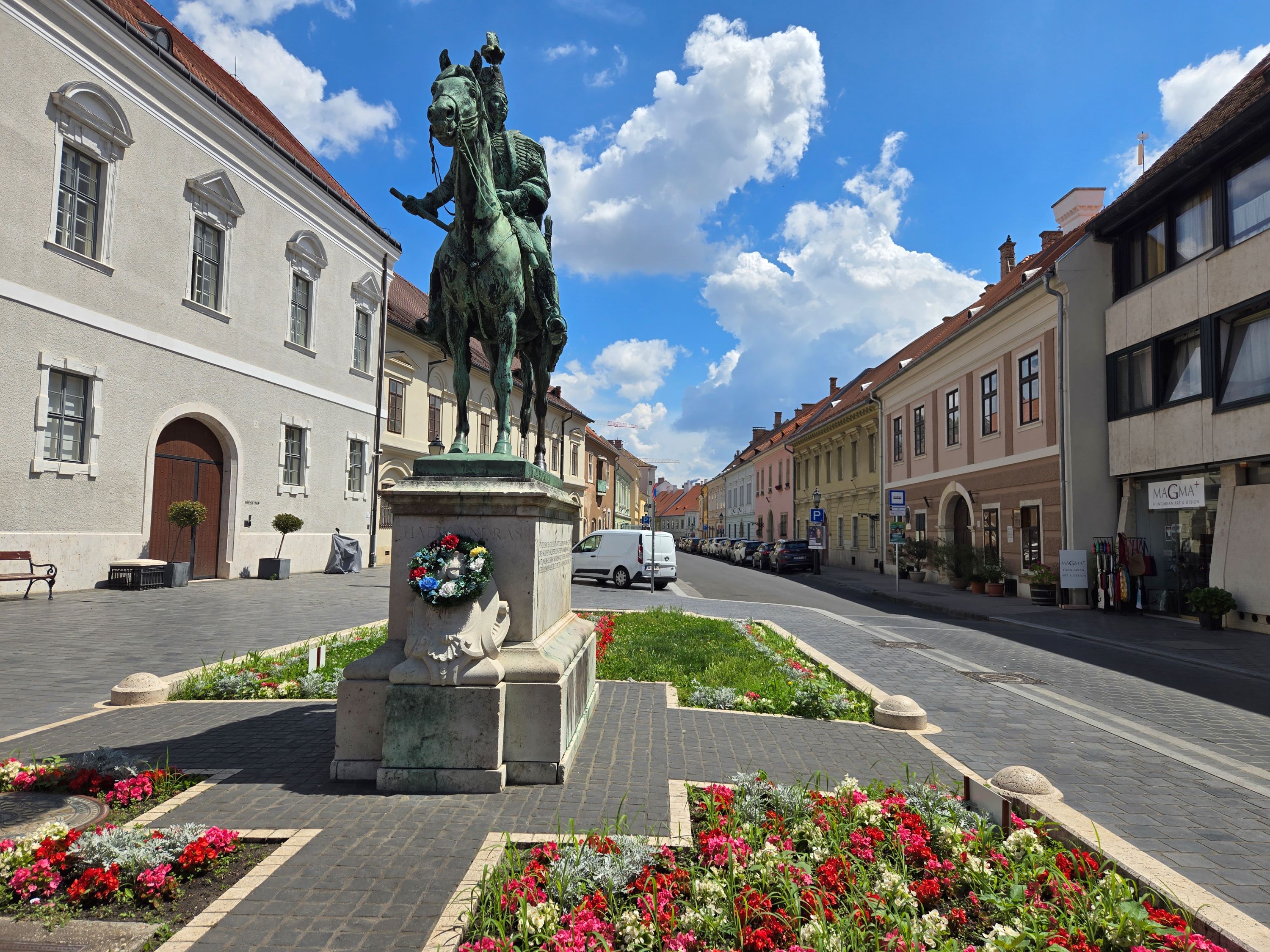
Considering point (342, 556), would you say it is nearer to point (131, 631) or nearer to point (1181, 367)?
point (131, 631)

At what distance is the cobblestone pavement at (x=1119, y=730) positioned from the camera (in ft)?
13.0

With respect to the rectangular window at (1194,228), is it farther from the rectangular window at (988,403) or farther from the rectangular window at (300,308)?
the rectangular window at (300,308)

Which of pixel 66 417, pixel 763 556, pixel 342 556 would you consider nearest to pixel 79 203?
pixel 66 417

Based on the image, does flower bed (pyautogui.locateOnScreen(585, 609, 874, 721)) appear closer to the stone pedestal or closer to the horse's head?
the stone pedestal

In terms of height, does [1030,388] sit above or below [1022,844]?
above

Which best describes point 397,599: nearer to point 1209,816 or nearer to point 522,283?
point 522,283

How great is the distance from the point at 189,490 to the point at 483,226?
15.5m

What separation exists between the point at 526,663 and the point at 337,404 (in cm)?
2102

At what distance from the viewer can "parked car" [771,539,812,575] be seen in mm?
33875

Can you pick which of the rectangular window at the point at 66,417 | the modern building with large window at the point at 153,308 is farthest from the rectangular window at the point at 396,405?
the rectangular window at the point at 66,417

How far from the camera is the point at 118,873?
2.91 meters

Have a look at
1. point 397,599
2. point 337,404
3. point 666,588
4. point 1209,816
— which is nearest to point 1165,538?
point 666,588

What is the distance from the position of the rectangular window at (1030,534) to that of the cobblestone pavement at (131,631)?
54.5 ft

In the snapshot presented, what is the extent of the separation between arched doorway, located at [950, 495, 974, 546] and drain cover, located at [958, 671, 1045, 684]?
1646 cm
